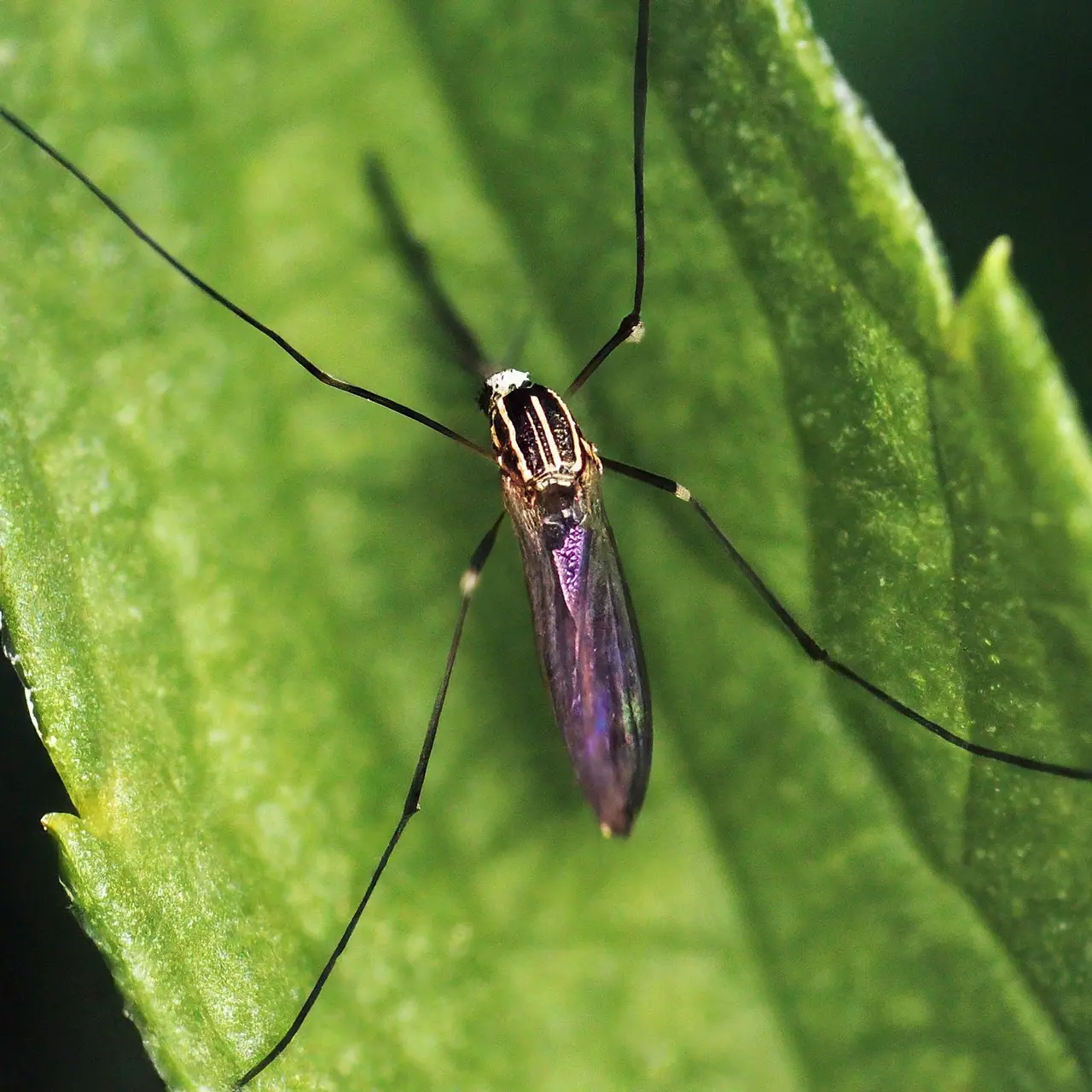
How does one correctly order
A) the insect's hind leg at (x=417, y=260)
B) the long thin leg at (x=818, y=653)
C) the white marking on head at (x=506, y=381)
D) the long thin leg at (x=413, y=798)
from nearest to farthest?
the long thin leg at (x=818, y=653)
the long thin leg at (x=413, y=798)
the insect's hind leg at (x=417, y=260)
the white marking on head at (x=506, y=381)

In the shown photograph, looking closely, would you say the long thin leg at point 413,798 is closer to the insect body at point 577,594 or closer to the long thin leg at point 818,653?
the insect body at point 577,594

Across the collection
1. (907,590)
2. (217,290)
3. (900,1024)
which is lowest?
(900,1024)

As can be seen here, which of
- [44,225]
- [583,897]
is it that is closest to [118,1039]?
[583,897]

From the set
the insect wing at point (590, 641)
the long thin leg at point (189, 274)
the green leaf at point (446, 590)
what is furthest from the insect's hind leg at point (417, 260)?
the insect wing at point (590, 641)

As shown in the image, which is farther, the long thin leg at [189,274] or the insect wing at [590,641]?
the insect wing at [590,641]

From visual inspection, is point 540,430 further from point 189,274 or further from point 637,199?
point 189,274

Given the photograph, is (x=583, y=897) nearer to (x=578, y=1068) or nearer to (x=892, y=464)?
(x=578, y=1068)

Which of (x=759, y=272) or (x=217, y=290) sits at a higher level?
(x=759, y=272)
